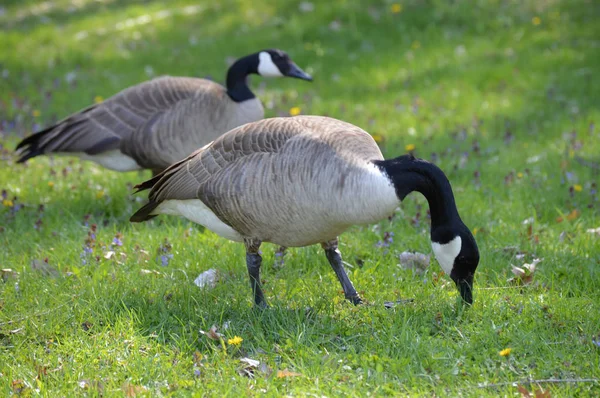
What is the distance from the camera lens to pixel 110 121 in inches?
244

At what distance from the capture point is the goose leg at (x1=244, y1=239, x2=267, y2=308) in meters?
4.22

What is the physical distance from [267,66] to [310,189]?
2.77 m

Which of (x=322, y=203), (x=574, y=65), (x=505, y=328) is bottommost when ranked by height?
(x=574, y=65)

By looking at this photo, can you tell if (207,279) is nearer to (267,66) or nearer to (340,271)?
(340,271)

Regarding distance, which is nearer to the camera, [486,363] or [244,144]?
[486,363]

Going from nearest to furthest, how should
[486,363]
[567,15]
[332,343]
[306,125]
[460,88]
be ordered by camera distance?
[486,363], [332,343], [306,125], [460,88], [567,15]

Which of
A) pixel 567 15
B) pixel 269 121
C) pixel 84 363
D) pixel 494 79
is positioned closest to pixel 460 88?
pixel 494 79

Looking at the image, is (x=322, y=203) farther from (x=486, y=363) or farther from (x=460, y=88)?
(x=460, y=88)

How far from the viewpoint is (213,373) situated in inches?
141

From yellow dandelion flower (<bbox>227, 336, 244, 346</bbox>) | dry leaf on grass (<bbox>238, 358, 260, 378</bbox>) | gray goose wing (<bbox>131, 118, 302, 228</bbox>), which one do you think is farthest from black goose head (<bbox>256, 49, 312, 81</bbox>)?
dry leaf on grass (<bbox>238, 358, 260, 378</bbox>)

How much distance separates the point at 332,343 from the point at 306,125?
1.22 metres

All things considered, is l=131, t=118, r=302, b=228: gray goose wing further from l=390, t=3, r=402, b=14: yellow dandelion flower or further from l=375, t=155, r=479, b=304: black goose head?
l=390, t=3, r=402, b=14: yellow dandelion flower

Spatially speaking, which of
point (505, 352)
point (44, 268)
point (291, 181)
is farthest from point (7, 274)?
point (505, 352)

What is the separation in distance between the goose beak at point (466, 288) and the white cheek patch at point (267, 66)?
299cm
